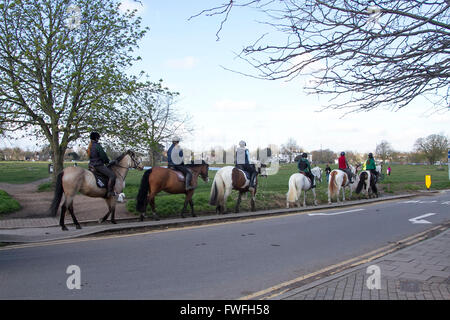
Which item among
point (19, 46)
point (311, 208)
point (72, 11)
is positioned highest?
point (72, 11)

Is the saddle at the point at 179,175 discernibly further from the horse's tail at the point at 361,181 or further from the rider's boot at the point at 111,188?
the horse's tail at the point at 361,181

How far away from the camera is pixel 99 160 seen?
11016 millimetres

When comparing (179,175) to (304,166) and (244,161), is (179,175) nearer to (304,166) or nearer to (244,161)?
(244,161)

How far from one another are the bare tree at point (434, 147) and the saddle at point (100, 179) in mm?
78014

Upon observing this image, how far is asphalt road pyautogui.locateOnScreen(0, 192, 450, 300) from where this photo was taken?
17.9 feet

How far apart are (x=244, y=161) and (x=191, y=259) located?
791cm

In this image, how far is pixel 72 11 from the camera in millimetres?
17016

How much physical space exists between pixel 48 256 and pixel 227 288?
4.02m

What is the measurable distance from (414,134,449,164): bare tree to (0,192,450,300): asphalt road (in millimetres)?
71954

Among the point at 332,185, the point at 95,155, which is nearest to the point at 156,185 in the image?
the point at 95,155
